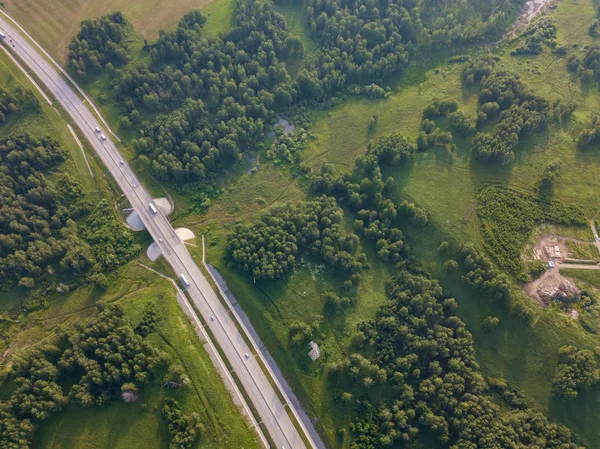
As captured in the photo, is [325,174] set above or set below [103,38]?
below

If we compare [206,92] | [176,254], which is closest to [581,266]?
[176,254]

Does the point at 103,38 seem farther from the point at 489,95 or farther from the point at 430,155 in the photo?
the point at 489,95

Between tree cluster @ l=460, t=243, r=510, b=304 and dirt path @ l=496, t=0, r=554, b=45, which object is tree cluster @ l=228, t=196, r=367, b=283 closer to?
tree cluster @ l=460, t=243, r=510, b=304

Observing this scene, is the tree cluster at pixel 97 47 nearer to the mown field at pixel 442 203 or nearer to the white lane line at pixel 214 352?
the mown field at pixel 442 203

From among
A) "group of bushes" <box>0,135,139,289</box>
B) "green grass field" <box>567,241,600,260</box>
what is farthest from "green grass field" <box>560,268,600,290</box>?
"group of bushes" <box>0,135,139,289</box>

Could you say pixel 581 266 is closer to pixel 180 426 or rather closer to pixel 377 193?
pixel 377 193

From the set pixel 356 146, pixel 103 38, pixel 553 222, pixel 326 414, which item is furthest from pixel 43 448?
pixel 553 222
